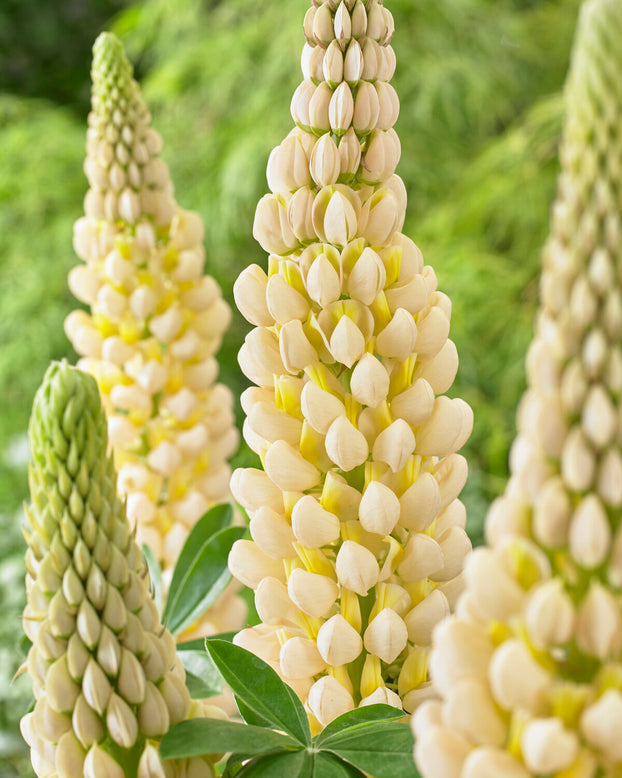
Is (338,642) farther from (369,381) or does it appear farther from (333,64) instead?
(333,64)

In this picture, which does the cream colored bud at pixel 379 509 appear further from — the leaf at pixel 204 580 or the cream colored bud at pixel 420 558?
the leaf at pixel 204 580

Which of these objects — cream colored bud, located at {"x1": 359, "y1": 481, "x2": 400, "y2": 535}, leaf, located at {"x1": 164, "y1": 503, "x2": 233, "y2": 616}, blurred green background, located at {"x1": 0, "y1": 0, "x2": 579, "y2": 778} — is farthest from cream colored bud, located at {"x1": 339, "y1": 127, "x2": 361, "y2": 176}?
blurred green background, located at {"x1": 0, "y1": 0, "x2": 579, "y2": 778}

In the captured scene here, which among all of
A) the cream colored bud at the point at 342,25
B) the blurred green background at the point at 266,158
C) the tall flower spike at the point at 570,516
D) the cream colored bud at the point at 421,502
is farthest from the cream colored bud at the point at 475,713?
the blurred green background at the point at 266,158

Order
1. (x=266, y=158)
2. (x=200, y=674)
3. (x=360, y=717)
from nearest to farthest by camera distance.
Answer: (x=360, y=717), (x=200, y=674), (x=266, y=158)

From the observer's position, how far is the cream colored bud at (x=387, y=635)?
0.29 meters

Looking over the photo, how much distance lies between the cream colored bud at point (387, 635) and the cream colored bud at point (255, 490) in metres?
0.05

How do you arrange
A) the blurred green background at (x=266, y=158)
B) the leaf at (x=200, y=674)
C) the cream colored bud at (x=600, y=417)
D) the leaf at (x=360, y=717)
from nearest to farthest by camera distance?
1. the cream colored bud at (x=600, y=417)
2. the leaf at (x=360, y=717)
3. the leaf at (x=200, y=674)
4. the blurred green background at (x=266, y=158)

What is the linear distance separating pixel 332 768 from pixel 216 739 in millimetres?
39

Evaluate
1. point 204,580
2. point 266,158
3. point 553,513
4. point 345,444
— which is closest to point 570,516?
point 553,513

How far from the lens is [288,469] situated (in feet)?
0.94

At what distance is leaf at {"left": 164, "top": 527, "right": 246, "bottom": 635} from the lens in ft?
1.32

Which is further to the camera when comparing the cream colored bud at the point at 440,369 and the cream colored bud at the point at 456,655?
the cream colored bud at the point at 440,369

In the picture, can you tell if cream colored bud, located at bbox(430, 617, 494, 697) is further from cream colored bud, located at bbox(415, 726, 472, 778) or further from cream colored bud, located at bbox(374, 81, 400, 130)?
cream colored bud, located at bbox(374, 81, 400, 130)

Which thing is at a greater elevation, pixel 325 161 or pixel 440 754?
pixel 325 161
